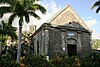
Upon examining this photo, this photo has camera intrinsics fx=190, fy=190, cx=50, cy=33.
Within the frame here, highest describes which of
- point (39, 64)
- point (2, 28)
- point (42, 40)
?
point (2, 28)

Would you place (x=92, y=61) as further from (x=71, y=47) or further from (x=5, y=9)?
(x=5, y=9)

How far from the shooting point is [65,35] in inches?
1361

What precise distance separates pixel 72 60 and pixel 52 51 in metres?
11.8

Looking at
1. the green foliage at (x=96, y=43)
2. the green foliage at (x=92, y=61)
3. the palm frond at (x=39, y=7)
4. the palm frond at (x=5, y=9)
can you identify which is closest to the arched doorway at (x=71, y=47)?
the palm frond at (x=39, y=7)

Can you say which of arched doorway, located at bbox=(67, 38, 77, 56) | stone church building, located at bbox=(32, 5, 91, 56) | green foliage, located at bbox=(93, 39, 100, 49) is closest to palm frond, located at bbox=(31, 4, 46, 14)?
stone church building, located at bbox=(32, 5, 91, 56)

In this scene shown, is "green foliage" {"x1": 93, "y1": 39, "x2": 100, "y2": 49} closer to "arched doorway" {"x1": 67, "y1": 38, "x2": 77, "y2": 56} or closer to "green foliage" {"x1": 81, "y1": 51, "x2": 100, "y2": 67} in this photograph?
"arched doorway" {"x1": 67, "y1": 38, "x2": 77, "y2": 56}

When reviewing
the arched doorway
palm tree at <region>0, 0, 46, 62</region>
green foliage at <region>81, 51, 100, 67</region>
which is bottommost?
green foliage at <region>81, 51, 100, 67</region>

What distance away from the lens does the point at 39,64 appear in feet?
62.7

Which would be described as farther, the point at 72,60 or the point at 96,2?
the point at 96,2

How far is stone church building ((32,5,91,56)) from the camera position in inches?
1303

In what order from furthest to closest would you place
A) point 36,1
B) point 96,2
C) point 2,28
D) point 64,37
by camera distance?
point 2,28
point 64,37
point 96,2
point 36,1

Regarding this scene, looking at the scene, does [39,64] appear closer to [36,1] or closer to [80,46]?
[36,1]

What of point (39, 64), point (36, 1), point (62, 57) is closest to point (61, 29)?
point (36, 1)

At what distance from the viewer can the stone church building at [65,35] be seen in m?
33.1
